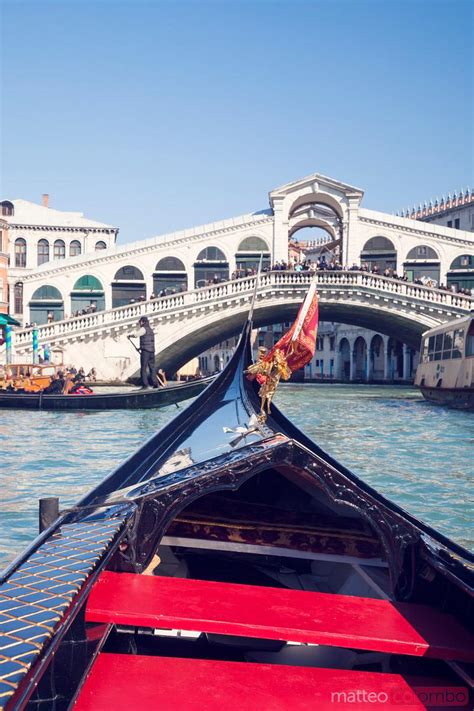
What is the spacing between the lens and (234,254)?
65.6 ft

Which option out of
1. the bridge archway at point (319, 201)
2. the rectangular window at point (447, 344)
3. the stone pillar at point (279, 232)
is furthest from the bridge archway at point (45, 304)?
the rectangular window at point (447, 344)

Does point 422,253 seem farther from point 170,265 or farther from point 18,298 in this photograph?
point 18,298

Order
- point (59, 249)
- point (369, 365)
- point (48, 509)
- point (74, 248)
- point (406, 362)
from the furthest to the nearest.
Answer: point (369, 365), point (406, 362), point (74, 248), point (59, 249), point (48, 509)

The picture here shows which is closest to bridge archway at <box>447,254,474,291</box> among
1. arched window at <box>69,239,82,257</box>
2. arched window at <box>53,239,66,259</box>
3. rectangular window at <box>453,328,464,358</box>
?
rectangular window at <box>453,328,464,358</box>

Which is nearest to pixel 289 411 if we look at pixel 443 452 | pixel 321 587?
pixel 443 452

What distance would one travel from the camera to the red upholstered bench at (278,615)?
4.89 ft

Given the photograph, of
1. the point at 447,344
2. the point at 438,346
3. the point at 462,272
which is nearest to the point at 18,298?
the point at 462,272

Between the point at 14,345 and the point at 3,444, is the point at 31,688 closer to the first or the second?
the point at 3,444

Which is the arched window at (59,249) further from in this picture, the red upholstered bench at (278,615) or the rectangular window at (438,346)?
the red upholstered bench at (278,615)

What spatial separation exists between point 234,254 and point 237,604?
18579 mm

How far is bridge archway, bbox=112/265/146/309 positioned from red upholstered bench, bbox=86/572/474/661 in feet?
58.7

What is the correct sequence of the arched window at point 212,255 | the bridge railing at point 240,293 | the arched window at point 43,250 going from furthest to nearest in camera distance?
the arched window at point 43,250, the arched window at point 212,255, the bridge railing at point 240,293

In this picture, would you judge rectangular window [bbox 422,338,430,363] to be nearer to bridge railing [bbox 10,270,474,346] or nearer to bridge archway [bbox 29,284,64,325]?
bridge railing [bbox 10,270,474,346]

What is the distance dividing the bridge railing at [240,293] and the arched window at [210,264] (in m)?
3.40
